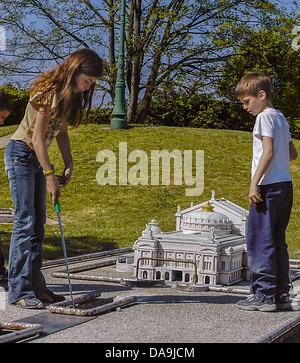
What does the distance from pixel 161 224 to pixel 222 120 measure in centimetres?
1932

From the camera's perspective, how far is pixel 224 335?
353 centimetres

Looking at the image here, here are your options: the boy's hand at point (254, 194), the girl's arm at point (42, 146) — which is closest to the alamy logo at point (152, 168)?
the boy's hand at point (254, 194)

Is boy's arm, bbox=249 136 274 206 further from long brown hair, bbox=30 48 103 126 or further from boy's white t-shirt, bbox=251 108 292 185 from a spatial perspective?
long brown hair, bbox=30 48 103 126

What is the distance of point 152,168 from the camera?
15805mm

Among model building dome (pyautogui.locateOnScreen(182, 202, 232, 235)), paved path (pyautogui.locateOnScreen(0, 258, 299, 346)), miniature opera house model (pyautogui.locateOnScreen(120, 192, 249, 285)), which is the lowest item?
paved path (pyautogui.locateOnScreen(0, 258, 299, 346))

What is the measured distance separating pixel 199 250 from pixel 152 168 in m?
10.1

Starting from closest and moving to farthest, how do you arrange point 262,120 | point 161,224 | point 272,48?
point 262,120
point 161,224
point 272,48

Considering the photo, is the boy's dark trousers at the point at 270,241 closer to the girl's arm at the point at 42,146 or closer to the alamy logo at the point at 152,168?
the girl's arm at the point at 42,146

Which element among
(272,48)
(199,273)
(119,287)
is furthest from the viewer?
(272,48)

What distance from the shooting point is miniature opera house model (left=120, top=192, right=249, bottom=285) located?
5.70m

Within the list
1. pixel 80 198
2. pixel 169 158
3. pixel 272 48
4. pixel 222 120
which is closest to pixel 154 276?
pixel 80 198

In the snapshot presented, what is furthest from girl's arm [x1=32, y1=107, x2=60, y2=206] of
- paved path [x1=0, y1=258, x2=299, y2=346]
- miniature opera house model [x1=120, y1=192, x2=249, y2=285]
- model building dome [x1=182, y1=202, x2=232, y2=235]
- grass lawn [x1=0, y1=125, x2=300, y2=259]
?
grass lawn [x1=0, y1=125, x2=300, y2=259]

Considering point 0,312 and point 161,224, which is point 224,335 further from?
point 161,224

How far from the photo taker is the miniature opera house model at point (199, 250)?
570 cm
